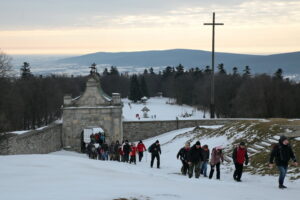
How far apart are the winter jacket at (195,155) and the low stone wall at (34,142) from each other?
34.6 ft

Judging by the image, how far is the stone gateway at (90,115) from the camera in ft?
109

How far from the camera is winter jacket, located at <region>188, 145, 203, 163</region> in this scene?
1416 cm

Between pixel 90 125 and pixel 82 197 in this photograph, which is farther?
pixel 90 125

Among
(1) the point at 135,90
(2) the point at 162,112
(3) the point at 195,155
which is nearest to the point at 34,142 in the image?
(3) the point at 195,155

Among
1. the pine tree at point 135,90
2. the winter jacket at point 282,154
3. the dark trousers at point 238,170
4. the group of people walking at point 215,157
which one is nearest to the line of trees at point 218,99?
the group of people walking at point 215,157

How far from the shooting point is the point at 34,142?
25609mm

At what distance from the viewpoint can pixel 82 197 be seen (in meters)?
8.20

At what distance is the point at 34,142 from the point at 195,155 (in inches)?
546

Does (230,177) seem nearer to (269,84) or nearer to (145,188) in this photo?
(145,188)

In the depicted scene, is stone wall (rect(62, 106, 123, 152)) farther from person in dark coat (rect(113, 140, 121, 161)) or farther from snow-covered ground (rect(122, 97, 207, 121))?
snow-covered ground (rect(122, 97, 207, 121))

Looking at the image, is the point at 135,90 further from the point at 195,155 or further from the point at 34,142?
the point at 195,155

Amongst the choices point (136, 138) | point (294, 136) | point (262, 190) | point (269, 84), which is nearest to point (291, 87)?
point (269, 84)

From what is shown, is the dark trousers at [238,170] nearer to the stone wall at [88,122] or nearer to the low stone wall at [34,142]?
the low stone wall at [34,142]

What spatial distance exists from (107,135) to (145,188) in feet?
78.1
